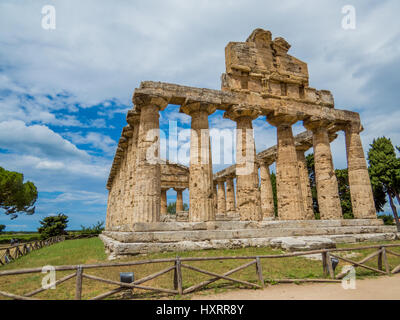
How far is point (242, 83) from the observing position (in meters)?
15.4

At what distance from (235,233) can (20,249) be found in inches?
779

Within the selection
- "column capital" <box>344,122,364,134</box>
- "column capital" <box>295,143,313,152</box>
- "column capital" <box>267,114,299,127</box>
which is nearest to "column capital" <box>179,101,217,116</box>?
"column capital" <box>267,114,299,127</box>

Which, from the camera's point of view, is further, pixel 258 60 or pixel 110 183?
pixel 110 183

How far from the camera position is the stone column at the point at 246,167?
13.7 m

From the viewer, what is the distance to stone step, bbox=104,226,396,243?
34.4 feet

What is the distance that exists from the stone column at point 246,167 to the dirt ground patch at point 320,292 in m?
6.86

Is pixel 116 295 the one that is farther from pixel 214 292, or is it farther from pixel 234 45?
pixel 234 45

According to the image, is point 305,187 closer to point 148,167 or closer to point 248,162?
point 248,162

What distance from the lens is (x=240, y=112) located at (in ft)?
48.3

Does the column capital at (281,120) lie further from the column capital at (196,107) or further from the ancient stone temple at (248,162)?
the column capital at (196,107)

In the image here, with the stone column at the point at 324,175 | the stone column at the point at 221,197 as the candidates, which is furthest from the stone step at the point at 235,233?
the stone column at the point at 221,197

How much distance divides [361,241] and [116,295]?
12853mm
